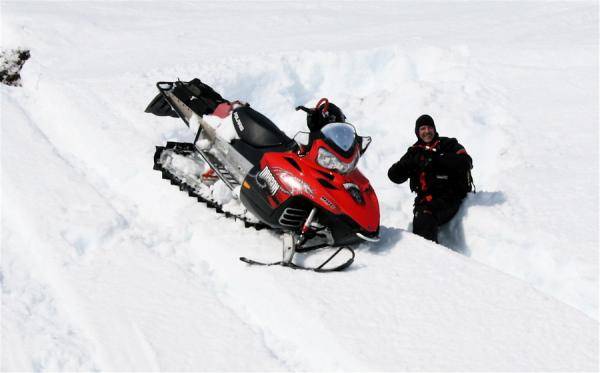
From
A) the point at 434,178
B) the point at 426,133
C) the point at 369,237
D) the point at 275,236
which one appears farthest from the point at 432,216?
the point at 275,236

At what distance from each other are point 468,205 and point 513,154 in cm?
120

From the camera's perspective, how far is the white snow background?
3.83 meters

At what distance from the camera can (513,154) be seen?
267 inches

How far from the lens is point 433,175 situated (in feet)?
19.0

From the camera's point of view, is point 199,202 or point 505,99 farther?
point 505,99

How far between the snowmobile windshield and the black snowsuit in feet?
3.60

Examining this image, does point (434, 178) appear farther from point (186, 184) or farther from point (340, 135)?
point (186, 184)

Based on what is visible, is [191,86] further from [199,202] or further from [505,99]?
[505,99]

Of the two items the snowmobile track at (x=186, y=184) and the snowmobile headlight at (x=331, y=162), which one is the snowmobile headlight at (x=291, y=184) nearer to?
the snowmobile headlight at (x=331, y=162)

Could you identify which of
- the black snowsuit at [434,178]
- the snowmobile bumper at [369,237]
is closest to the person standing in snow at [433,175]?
the black snowsuit at [434,178]

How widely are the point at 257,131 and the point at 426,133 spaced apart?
5.01 feet

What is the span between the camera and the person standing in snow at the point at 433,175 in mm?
5672

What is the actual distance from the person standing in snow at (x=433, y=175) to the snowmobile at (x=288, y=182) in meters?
0.83

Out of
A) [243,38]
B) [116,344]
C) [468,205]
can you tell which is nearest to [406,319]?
[116,344]
